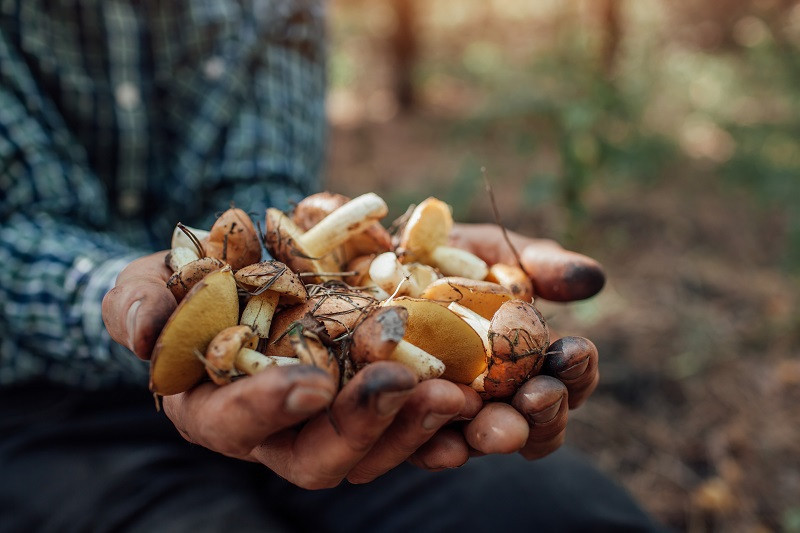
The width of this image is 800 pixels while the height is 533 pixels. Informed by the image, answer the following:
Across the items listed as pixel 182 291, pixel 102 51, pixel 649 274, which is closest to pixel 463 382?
pixel 182 291

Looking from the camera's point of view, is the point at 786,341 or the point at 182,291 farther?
the point at 786,341

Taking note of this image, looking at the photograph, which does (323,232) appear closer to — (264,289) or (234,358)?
(264,289)

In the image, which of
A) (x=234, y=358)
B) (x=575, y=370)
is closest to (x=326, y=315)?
(x=234, y=358)

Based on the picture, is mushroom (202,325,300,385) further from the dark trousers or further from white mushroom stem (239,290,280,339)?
the dark trousers

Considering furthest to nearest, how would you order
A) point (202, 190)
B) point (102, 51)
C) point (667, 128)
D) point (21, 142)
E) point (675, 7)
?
point (675, 7), point (667, 128), point (202, 190), point (102, 51), point (21, 142)

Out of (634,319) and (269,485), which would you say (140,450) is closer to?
(269,485)

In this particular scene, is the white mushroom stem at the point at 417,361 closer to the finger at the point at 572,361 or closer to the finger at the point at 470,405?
the finger at the point at 470,405
